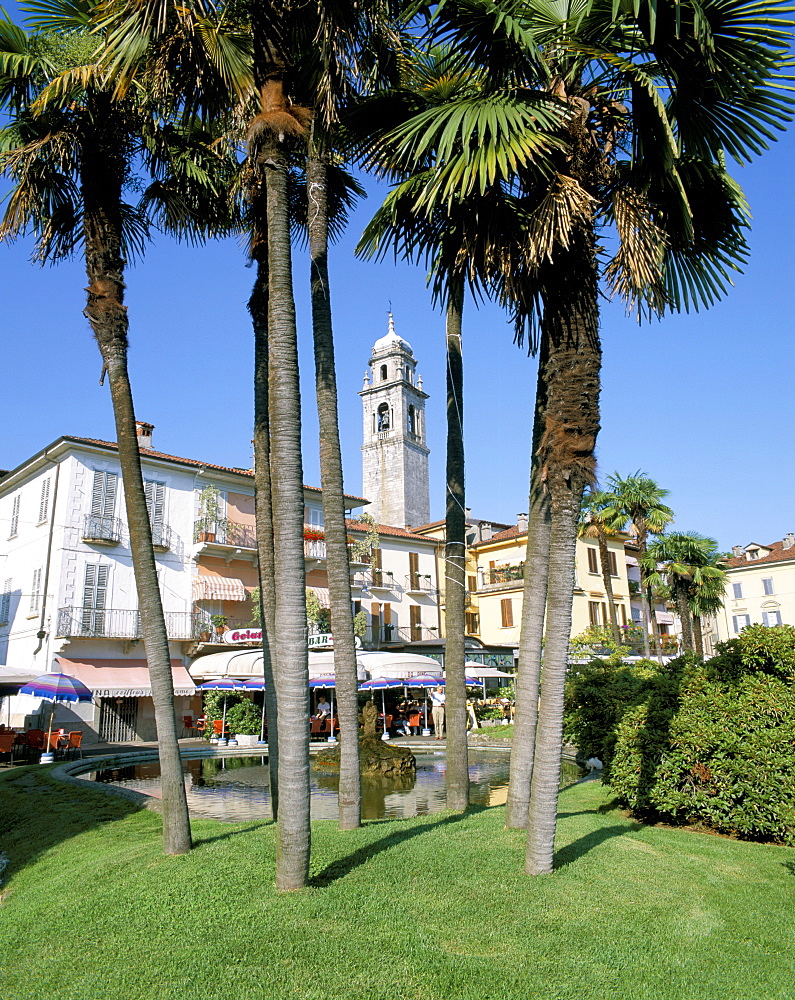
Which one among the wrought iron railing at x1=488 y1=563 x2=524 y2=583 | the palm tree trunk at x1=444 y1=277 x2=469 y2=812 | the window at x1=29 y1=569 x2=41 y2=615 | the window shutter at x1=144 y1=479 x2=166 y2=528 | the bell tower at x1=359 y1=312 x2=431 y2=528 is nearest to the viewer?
the palm tree trunk at x1=444 y1=277 x2=469 y2=812

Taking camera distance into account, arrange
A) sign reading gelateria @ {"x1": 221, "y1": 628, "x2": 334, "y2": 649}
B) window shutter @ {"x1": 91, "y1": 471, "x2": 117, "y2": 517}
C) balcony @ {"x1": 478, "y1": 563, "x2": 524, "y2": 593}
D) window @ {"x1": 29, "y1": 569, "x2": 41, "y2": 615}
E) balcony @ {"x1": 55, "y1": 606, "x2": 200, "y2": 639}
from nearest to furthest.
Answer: balcony @ {"x1": 55, "y1": 606, "x2": 200, "y2": 639} → sign reading gelateria @ {"x1": 221, "y1": 628, "x2": 334, "y2": 649} → window @ {"x1": 29, "y1": 569, "x2": 41, "y2": 615} → window shutter @ {"x1": 91, "y1": 471, "x2": 117, "y2": 517} → balcony @ {"x1": 478, "y1": 563, "x2": 524, "y2": 593}

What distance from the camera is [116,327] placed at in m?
9.09

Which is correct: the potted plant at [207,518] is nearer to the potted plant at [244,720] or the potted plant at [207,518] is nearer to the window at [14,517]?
the window at [14,517]

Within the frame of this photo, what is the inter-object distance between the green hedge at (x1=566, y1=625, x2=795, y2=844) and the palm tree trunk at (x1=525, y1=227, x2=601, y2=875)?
3282 mm

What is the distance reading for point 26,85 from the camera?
9312mm

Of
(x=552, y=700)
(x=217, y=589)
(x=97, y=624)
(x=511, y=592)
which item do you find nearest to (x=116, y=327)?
(x=552, y=700)

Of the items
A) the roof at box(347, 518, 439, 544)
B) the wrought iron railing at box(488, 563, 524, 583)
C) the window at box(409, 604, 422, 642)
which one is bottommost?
the window at box(409, 604, 422, 642)

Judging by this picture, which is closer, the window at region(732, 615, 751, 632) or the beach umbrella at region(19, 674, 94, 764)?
the beach umbrella at region(19, 674, 94, 764)

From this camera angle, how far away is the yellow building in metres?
48.4

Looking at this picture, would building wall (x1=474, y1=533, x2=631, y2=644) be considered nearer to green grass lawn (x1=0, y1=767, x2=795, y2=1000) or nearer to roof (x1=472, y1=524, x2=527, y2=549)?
roof (x1=472, y1=524, x2=527, y2=549)

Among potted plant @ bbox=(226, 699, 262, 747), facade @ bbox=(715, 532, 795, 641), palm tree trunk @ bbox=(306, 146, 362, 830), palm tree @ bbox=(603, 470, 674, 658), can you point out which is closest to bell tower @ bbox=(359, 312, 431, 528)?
facade @ bbox=(715, 532, 795, 641)

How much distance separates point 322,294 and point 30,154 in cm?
369

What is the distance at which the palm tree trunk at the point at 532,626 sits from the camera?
7.79 m

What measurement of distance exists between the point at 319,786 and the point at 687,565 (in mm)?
26201
